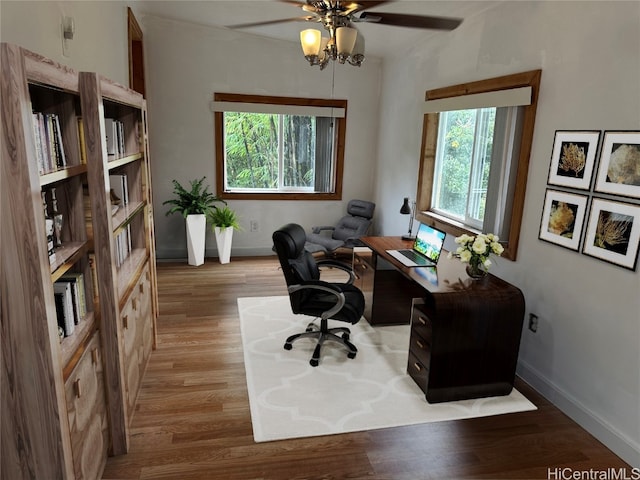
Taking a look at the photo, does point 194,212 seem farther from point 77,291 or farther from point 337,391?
point 77,291

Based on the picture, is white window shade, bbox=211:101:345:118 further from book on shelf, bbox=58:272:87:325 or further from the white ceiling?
book on shelf, bbox=58:272:87:325

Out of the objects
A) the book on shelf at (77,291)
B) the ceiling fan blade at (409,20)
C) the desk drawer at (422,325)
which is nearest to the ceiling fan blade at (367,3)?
the ceiling fan blade at (409,20)

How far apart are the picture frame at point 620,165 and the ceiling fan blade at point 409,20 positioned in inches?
43.7

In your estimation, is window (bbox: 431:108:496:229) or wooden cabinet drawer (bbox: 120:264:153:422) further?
window (bbox: 431:108:496:229)

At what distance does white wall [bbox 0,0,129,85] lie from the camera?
5.96ft

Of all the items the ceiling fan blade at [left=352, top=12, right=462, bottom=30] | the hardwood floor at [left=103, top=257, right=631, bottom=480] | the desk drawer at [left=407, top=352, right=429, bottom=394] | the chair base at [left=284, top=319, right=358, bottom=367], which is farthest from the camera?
the chair base at [left=284, top=319, right=358, bottom=367]

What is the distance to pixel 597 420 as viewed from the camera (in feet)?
8.35

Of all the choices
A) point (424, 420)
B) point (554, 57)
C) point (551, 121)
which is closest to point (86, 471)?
point (424, 420)

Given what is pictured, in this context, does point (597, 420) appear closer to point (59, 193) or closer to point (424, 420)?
point (424, 420)

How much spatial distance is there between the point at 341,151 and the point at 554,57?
3490 mm

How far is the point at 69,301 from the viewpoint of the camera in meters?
1.86

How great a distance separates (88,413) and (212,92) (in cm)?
449

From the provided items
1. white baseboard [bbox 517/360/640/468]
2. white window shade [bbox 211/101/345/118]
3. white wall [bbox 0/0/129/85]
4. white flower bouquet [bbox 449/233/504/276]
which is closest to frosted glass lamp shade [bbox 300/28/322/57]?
white wall [bbox 0/0/129/85]

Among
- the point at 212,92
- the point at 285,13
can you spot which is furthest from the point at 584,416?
the point at 212,92
